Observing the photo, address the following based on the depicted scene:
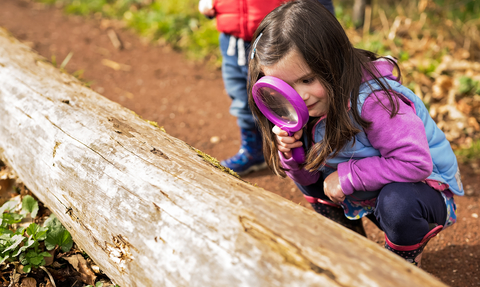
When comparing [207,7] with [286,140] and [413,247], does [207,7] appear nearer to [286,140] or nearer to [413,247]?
[286,140]

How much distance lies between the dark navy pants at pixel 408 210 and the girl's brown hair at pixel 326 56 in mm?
293

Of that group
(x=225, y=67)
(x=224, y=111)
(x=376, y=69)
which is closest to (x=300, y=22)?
(x=376, y=69)

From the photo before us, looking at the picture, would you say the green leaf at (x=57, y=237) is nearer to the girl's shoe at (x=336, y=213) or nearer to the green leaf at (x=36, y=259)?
the green leaf at (x=36, y=259)

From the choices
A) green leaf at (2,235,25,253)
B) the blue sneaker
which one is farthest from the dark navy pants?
green leaf at (2,235,25,253)

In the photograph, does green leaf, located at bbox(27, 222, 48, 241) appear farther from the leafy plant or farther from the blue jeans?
the blue jeans

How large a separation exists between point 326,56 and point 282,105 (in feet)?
0.92

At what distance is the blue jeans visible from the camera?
9.10ft

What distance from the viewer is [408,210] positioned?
159cm

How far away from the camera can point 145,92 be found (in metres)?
4.43

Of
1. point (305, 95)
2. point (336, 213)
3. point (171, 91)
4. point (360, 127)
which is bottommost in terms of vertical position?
point (171, 91)

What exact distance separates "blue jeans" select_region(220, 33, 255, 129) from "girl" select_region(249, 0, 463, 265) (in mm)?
1016

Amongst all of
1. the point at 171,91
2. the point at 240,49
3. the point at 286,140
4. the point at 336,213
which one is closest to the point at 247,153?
the point at 240,49

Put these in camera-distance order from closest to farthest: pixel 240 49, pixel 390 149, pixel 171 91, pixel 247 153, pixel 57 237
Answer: pixel 390 149
pixel 57 237
pixel 240 49
pixel 247 153
pixel 171 91

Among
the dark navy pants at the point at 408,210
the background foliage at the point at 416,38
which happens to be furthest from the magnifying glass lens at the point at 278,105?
the background foliage at the point at 416,38
